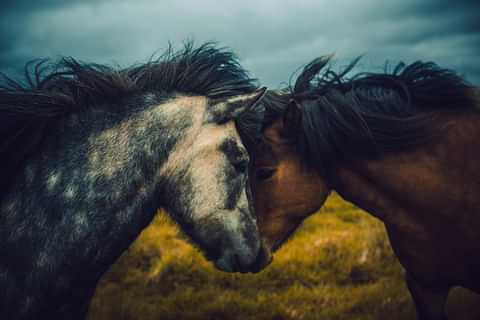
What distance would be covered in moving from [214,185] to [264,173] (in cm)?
94

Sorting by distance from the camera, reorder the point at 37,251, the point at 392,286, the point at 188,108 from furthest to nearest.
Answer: the point at 392,286
the point at 188,108
the point at 37,251

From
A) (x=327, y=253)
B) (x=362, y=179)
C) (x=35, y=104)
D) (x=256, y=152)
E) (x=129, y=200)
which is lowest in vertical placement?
(x=327, y=253)

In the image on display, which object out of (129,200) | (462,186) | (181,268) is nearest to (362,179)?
(462,186)

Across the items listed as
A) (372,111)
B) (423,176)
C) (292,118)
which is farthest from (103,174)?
(423,176)

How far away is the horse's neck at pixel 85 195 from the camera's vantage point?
2.20m

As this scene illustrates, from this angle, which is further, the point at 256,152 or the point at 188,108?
the point at 256,152

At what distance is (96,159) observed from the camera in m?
2.37

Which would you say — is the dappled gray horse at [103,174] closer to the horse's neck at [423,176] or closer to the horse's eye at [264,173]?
the horse's eye at [264,173]

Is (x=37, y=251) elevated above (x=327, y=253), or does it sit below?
above

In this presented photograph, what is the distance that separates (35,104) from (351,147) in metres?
2.42

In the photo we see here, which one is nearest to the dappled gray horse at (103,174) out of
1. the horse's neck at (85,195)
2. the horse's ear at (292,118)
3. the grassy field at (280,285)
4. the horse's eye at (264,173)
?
the horse's neck at (85,195)

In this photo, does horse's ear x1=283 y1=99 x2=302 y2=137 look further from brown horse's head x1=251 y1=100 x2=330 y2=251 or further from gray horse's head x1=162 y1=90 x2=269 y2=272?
gray horse's head x1=162 y1=90 x2=269 y2=272

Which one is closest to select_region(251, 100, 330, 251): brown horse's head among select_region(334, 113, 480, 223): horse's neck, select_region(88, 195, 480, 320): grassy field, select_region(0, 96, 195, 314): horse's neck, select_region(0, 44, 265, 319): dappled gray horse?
select_region(334, 113, 480, 223): horse's neck

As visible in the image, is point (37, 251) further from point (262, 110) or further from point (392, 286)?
point (392, 286)
